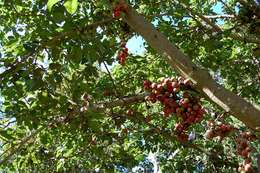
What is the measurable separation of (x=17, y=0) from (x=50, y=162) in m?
3.36

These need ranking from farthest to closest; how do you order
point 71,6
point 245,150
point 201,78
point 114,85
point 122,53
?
point 122,53
point 114,85
point 201,78
point 245,150
point 71,6

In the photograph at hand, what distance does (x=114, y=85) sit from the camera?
14.1 feet

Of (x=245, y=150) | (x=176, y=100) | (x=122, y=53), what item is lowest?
(x=245, y=150)

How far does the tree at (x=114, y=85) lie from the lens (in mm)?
3170

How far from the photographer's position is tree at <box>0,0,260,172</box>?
10.4 ft

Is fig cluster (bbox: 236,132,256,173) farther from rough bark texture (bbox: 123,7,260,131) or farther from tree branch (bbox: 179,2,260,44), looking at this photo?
tree branch (bbox: 179,2,260,44)

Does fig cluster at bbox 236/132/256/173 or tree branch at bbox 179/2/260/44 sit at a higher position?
tree branch at bbox 179/2/260/44

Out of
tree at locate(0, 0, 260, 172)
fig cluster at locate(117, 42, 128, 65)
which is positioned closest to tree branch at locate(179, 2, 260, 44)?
tree at locate(0, 0, 260, 172)

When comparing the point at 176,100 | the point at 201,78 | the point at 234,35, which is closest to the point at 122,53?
the point at 176,100

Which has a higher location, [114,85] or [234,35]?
[234,35]

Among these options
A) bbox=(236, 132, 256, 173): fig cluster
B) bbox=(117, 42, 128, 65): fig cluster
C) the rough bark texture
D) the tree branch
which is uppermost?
the tree branch

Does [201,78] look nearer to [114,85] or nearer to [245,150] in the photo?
[245,150]

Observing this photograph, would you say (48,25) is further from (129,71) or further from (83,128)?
(129,71)

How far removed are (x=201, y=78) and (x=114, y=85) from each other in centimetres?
135
